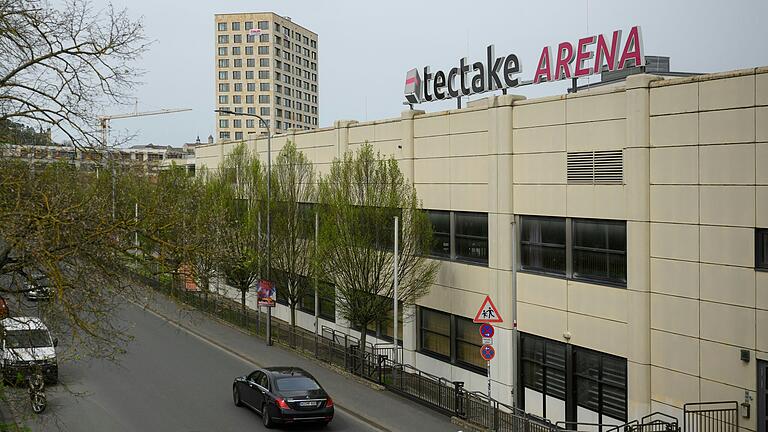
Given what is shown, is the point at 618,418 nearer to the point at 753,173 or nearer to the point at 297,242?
the point at 753,173

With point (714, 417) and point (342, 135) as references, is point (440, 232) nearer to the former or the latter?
point (342, 135)

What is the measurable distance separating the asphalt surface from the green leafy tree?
3.10 meters

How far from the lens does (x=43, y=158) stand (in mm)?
12148

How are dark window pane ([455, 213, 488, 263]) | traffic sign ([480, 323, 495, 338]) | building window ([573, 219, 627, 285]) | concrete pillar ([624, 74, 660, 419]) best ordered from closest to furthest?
concrete pillar ([624, 74, 660, 419]), building window ([573, 219, 627, 285]), traffic sign ([480, 323, 495, 338]), dark window pane ([455, 213, 488, 263])

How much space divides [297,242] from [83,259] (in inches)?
1006

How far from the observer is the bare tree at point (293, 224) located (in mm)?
36000

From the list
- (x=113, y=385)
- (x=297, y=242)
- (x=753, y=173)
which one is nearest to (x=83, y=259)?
(x=753, y=173)

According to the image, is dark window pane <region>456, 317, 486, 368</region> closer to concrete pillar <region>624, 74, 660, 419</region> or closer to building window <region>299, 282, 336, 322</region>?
building window <region>299, 282, 336, 322</region>

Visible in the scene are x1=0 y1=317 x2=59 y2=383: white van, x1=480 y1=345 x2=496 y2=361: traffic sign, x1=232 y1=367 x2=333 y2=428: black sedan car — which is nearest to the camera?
x1=0 y1=317 x2=59 y2=383: white van

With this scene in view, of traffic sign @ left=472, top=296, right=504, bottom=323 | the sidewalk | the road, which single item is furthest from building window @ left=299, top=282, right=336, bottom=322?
traffic sign @ left=472, top=296, right=504, bottom=323

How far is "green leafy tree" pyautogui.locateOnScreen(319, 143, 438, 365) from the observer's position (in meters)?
27.8

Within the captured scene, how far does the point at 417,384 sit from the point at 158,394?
810cm

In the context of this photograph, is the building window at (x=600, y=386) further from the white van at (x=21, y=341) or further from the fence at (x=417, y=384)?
the white van at (x=21, y=341)

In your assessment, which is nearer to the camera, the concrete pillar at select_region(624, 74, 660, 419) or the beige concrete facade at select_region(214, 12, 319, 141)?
the concrete pillar at select_region(624, 74, 660, 419)
